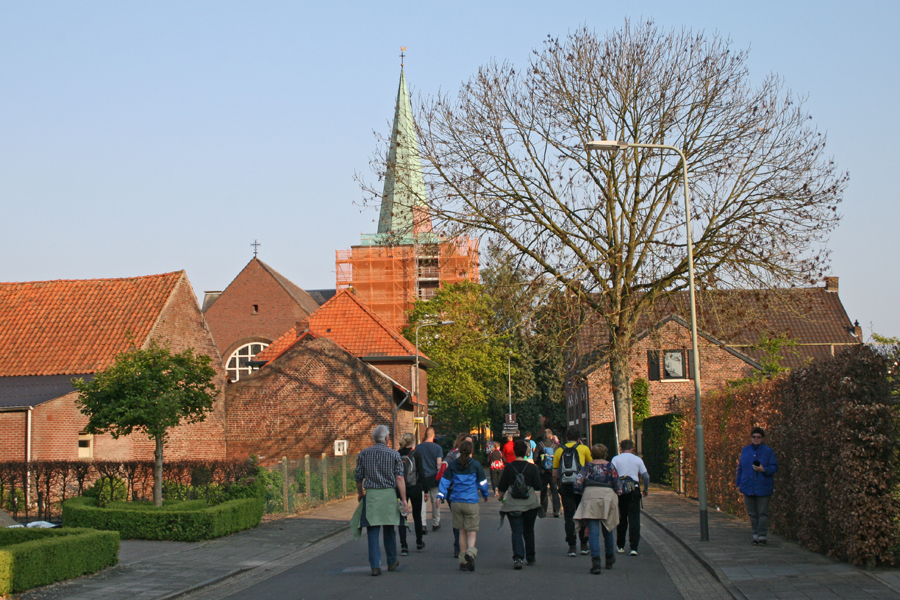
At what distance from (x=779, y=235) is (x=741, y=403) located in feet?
24.8

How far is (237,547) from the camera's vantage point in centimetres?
1355

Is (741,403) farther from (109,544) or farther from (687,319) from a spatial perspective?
(109,544)

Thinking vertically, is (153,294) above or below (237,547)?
above

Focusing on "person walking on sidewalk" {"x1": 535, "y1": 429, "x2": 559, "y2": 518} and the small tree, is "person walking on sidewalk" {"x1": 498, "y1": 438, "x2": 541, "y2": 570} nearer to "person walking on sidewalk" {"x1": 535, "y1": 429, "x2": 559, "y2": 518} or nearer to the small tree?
"person walking on sidewalk" {"x1": 535, "y1": 429, "x2": 559, "y2": 518}

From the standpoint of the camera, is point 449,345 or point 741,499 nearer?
point 741,499

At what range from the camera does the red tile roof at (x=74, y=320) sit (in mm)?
26875

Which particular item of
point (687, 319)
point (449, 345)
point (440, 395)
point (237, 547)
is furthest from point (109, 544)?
point (440, 395)

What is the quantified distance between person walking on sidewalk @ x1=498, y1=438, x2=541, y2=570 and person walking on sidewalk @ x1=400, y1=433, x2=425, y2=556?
2.21 m

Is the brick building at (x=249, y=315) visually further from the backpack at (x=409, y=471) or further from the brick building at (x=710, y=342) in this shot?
the backpack at (x=409, y=471)

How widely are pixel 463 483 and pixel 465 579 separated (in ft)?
4.21

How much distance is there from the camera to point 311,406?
3222 cm

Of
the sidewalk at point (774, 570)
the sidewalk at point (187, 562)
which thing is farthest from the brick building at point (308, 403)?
the sidewalk at point (774, 570)

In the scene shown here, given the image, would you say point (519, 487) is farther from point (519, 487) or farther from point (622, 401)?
point (622, 401)

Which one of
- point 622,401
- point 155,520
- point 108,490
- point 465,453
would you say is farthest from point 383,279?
point 465,453
